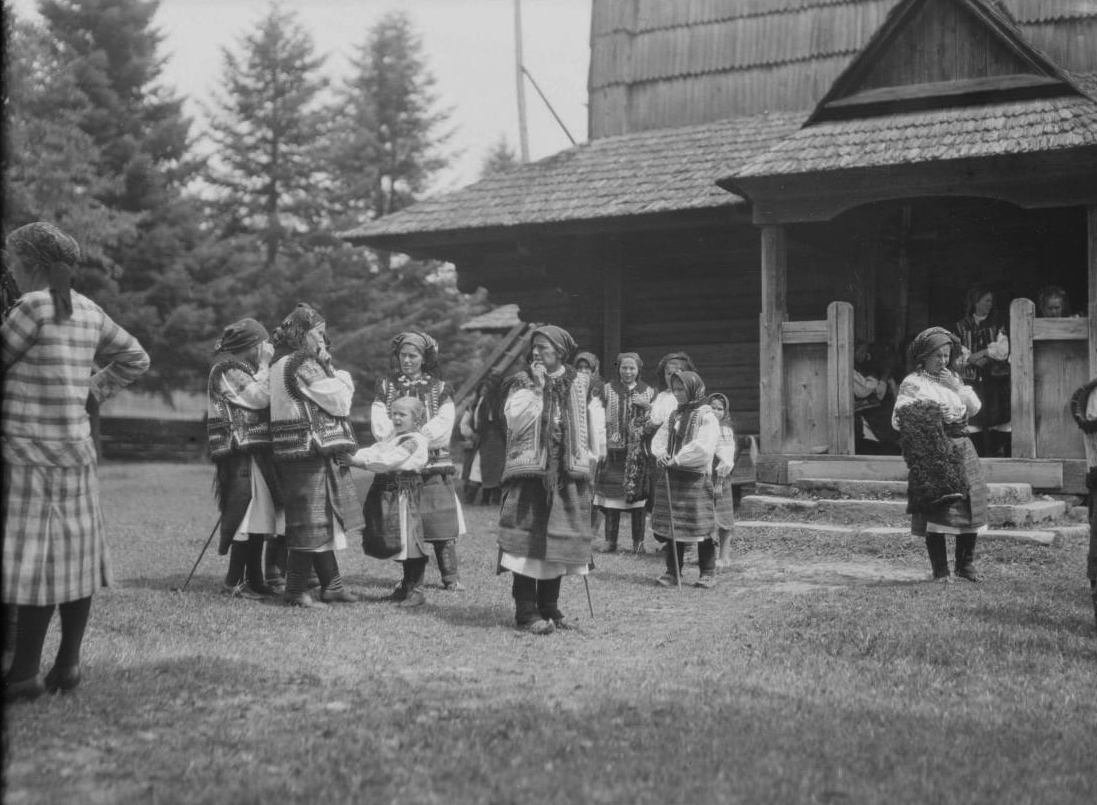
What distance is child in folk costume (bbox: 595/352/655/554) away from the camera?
10.9 metres

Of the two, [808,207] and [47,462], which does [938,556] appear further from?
[47,462]

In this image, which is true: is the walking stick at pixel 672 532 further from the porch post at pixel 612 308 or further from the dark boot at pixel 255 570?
the porch post at pixel 612 308

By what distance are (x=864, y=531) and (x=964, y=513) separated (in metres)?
2.01

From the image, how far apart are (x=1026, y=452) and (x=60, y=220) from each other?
17.6 m

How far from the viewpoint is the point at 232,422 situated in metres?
7.97

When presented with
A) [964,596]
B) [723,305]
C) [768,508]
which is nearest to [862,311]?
[723,305]

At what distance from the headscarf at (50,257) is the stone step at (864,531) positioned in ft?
23.3

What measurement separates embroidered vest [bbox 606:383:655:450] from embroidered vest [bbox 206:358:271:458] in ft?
14.0

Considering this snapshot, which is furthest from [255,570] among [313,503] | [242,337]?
[242,337]

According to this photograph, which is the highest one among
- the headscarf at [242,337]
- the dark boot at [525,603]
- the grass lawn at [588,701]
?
the headscarf at [242,337]

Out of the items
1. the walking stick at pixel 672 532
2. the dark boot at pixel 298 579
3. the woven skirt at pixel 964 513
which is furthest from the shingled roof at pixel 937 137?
the dark boot at pixel 298 579

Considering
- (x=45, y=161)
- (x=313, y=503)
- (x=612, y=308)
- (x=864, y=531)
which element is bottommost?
(x=864, y=531)

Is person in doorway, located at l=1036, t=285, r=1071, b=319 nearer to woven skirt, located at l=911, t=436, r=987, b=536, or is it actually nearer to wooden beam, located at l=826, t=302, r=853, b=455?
wooden beam, located at l=826, t=302, r=853, b=455

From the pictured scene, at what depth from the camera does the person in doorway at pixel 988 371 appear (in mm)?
11820
